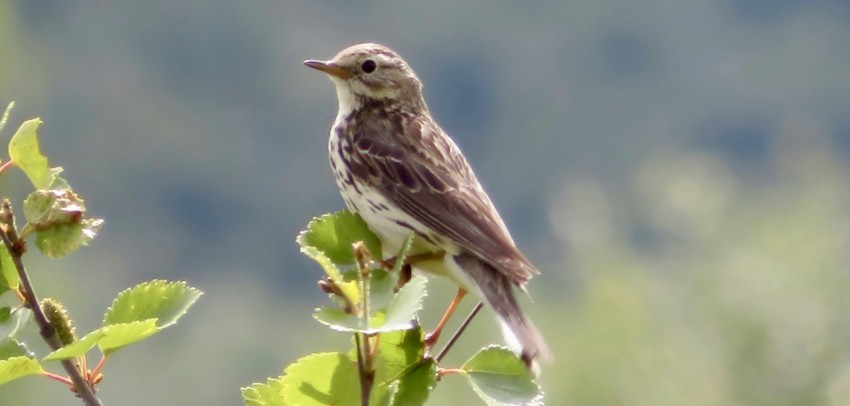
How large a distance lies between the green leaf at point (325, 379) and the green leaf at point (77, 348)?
0.49m

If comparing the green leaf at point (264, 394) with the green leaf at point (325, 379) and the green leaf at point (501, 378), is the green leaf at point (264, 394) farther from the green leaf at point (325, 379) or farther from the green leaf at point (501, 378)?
the green leaf at point (501, 378)

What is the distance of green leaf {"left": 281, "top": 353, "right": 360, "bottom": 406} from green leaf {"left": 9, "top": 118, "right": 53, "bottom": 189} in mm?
724

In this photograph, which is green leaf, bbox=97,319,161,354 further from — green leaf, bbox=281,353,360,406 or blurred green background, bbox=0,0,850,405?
blurred green background, bbox=0,0,850,405

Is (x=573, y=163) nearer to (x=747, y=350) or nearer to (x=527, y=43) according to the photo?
(x=527, y=43)

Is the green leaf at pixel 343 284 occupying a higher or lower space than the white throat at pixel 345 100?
lower

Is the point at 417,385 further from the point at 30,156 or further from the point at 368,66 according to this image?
the point at 368,66

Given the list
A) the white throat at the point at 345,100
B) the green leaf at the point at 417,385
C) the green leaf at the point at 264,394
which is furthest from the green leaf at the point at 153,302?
the white throat at the point at 345,100

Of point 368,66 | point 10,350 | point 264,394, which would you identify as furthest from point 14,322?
point 368,66

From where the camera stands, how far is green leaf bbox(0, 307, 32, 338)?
375 centimetres

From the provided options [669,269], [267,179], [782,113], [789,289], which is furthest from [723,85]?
[789,289]

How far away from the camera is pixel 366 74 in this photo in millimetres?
7504

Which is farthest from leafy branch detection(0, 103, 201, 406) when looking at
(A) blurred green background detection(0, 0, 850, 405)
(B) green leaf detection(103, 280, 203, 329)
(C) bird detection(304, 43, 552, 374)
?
(A) blurred green background detection(0, 0, 850, 405)

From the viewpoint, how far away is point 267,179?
10581cm

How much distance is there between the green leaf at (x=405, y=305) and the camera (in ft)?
11.5
